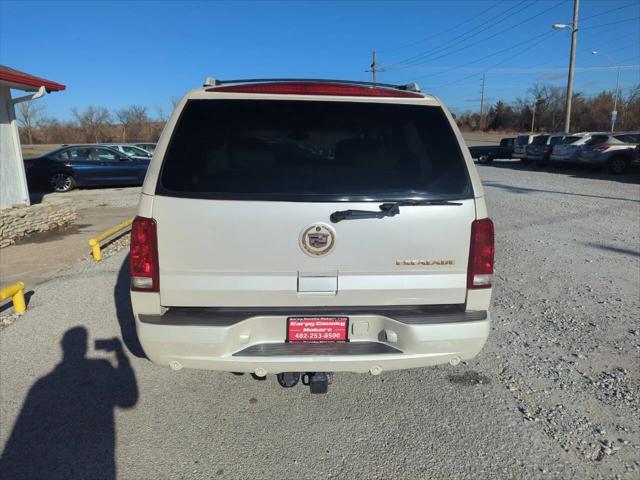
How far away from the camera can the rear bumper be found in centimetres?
237

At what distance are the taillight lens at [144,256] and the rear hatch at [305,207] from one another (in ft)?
0.13

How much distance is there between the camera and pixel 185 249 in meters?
2.35

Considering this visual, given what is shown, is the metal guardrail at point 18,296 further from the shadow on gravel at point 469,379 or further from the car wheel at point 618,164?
the car wheel at point 618,164

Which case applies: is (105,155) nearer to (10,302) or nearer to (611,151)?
(10,302)

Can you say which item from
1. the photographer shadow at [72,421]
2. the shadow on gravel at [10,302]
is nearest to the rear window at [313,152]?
the photographer shadow at [72,421]

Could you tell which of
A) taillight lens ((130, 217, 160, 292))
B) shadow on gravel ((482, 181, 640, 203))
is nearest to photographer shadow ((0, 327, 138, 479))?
taillight lens ((130, 217, 160, 292))

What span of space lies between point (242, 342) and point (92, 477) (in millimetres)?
1062

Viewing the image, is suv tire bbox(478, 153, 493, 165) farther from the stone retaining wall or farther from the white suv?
the white suv

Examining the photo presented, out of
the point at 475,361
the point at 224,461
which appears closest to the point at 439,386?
the point at 475,361

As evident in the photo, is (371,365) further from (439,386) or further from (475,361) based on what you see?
(475,361)

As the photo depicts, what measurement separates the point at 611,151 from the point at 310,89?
19199 mm

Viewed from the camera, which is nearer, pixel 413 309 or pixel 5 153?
pixel 413 309

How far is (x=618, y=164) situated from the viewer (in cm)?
1772

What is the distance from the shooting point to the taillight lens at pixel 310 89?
2.56m
